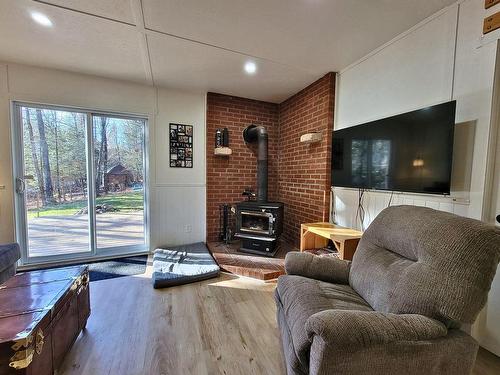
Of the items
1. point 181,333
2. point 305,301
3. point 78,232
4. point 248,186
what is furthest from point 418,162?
point 78,232

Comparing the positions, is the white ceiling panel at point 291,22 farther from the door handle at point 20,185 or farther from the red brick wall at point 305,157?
the door handle at point 20,185

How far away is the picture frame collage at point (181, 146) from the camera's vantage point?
3256 millimetres

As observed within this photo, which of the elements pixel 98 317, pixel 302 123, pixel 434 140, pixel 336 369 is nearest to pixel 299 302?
pixel 336 369

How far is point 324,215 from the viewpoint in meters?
2.75

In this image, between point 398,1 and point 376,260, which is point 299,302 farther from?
point 398,1

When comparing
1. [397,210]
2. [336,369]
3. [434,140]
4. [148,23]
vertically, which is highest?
[148,23]

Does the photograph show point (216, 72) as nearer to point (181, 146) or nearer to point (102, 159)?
point (181, 146)

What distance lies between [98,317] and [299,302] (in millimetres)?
1668

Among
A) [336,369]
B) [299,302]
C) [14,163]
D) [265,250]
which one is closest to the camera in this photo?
[336,369]

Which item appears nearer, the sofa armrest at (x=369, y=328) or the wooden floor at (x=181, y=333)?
the sofa armrest at (x=369, y=328)

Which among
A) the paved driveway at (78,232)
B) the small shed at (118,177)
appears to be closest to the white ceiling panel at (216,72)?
the small shed at (118,177)

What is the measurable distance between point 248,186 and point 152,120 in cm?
170

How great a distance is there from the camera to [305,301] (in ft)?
3.94

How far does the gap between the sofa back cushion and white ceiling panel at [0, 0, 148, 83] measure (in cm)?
247
